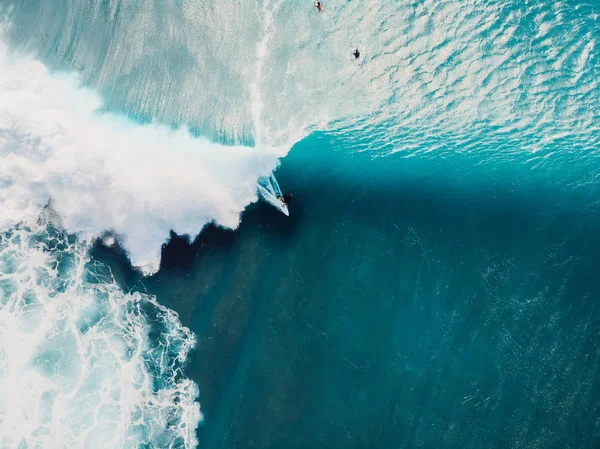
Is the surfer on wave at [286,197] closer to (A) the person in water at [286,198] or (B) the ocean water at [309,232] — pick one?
(A) the person in water at [286,198]

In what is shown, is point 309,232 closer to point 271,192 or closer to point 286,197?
point 286,197

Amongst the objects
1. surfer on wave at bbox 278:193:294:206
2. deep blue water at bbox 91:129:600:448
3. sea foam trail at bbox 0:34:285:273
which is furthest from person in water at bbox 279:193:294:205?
sea foam trail at bbox 0:34:285:273

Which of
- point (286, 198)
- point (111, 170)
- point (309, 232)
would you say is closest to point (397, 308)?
point (309, 232)

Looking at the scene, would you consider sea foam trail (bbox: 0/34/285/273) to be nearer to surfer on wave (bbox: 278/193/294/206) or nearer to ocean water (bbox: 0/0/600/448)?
ocean water (bbox: 0/0/600/448)

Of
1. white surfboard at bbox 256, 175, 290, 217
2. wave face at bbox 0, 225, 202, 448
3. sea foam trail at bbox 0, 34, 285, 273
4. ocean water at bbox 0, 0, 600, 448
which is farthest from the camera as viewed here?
white surfboard at bbox 256, 175, 290, 217

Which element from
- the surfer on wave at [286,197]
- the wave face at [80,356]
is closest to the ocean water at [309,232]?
the wave face at [80,356]

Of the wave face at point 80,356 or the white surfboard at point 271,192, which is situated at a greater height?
the white surfboard at point 271,192
